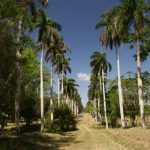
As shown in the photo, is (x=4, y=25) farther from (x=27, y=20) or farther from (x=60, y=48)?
(x=60, y=48)

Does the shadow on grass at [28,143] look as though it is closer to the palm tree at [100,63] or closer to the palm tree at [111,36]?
the palm tree at [111,36]

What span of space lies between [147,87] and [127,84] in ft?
14.3

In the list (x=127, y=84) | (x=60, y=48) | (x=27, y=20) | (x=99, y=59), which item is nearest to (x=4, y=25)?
(x=27, y=20)

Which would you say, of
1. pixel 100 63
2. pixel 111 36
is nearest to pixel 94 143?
pixel 111 36

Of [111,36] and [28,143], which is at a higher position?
[111,36]

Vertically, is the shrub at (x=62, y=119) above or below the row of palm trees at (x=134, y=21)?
below

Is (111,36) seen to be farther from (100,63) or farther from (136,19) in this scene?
(100,63)

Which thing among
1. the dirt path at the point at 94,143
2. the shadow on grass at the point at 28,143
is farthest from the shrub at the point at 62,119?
the shadow on grass at the point at 28,143

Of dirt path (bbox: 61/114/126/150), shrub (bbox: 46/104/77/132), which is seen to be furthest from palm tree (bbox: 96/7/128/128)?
dirt path (bbox: 61/114/126/150)

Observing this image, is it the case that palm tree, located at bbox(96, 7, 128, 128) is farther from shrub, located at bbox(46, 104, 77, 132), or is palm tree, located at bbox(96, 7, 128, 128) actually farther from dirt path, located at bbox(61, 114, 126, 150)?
dirt path, located at bbox(61, 114, 126, 150)

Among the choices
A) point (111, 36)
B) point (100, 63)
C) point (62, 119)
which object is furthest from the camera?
point (100, 63)

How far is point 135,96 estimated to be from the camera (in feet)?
167

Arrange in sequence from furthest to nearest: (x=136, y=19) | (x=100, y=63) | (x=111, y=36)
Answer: (x=100, y=63), (x=111, y=36), (x=136, y=19)

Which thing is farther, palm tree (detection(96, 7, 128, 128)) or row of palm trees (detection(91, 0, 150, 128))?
palm tree (detection(96, 7, 128, 128))
